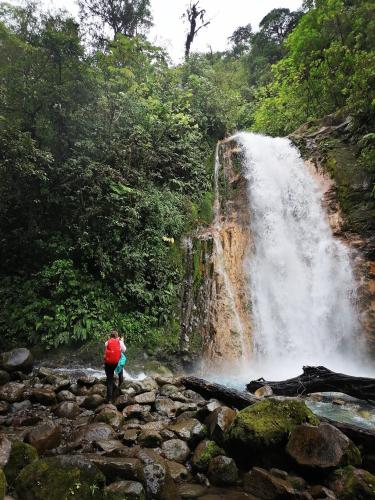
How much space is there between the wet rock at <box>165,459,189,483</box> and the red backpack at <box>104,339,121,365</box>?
2.88 meters

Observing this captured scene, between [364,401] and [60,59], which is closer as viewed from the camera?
[364,401]

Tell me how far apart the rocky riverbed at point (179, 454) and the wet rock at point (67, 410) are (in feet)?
0.06

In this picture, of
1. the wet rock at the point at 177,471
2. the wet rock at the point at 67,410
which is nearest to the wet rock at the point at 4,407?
the wet rock at the point at 67,410

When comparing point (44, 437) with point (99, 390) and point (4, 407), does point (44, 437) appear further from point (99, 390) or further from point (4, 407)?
point (99, 390)

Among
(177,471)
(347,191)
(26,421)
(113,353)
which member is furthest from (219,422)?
(347,191)

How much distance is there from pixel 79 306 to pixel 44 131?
17.8 ft

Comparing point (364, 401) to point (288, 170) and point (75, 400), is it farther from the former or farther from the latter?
point (288, 170)

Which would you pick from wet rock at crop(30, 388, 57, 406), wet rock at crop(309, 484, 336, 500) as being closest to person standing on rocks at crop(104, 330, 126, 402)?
wet rock at crop(30, 388, 57, 406)

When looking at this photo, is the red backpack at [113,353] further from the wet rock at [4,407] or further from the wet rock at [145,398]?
the wet rock at [4,407]

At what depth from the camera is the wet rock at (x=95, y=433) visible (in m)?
5.54

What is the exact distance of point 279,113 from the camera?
906 inches

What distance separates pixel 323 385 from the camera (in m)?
8.23

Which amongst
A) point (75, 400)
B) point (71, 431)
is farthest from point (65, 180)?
point (71, 431)

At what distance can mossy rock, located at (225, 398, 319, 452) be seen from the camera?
495 cm
